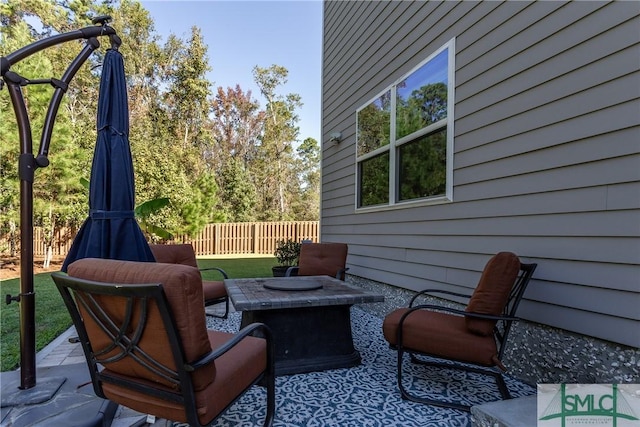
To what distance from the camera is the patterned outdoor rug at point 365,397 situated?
87.0 inches

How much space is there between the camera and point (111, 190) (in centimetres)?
262

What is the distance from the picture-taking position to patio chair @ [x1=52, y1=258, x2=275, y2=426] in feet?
4.69

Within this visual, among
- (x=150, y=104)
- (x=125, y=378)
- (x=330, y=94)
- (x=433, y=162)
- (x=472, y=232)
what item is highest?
(x=150, y=104)

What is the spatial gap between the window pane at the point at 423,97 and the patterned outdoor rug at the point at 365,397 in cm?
249

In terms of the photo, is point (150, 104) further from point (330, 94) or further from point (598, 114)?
point (598, 114)

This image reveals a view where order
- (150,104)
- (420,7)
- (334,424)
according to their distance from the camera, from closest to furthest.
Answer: (334,424) < (420,7) < (150,104)

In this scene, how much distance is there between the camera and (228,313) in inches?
187

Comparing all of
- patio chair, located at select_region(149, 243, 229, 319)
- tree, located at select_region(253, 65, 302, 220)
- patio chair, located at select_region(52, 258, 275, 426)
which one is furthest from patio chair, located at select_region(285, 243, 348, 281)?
tree, located at select_region(253, 65, 302, 220)

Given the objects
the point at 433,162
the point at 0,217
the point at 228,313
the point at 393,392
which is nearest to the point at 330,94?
the point at 433,162

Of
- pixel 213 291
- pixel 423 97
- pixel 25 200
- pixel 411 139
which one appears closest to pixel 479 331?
pixel 411 139

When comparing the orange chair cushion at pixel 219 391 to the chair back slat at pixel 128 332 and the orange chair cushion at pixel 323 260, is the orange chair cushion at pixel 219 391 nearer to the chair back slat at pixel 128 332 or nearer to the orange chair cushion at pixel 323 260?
the chair back slat at pixel 128 332

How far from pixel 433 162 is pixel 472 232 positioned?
37.0 inches

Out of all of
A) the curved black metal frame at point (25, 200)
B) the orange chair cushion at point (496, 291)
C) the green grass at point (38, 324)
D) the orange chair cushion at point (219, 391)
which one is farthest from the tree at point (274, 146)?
the orange chair cushion at point (219, 391)

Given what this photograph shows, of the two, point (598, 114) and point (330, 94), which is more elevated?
point (330, 94)
